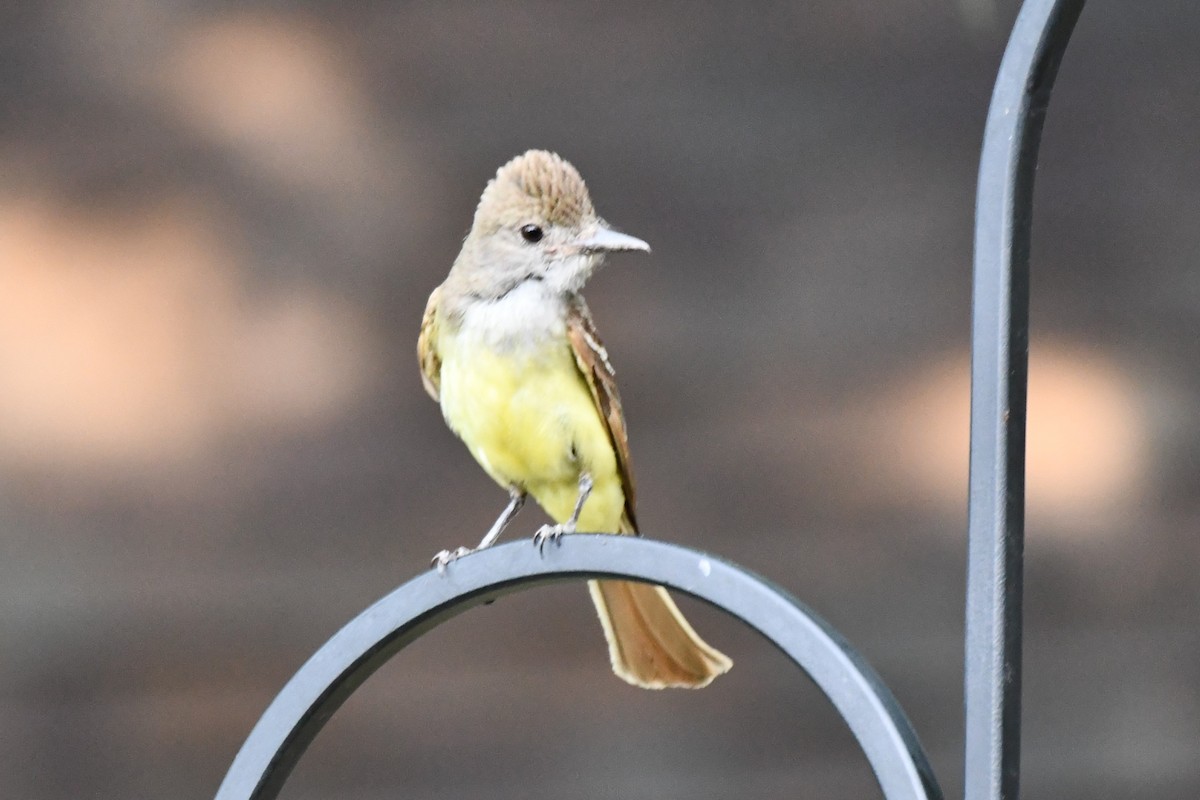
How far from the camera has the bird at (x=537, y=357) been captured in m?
2.06

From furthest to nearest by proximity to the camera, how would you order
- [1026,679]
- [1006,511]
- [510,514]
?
[1026,679]
[510,514]
[1006,511]

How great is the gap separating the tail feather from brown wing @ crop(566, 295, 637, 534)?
0.19 m

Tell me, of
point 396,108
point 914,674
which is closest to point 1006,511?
point 914,674

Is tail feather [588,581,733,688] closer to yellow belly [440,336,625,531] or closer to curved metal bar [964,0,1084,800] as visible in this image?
yellow belly [440,336,625,531]

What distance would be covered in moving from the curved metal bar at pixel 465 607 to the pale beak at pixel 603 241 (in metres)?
0.77

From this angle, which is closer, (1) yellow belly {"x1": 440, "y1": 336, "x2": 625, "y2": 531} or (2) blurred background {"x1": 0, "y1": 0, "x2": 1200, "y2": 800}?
(1) yellow belly {"x1": 440, "y1": 336, "x2": 625, "y2": 531}

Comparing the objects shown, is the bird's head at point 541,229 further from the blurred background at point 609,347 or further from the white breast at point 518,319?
the blurred background at point 609,347

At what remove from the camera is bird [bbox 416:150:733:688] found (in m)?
2.06

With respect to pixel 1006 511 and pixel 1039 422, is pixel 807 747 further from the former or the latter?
pixel 1006 511

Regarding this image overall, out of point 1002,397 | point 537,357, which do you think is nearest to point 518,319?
point 537,357

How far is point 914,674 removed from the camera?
305cm

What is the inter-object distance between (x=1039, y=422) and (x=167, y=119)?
69.8 inches

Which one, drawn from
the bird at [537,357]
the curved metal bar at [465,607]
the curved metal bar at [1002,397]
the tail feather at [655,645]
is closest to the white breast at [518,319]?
the bird at [537,357]

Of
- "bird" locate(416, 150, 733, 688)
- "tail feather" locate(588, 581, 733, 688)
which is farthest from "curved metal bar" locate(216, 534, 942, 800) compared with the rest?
"bird" locate(416, 150, 733, 688)
